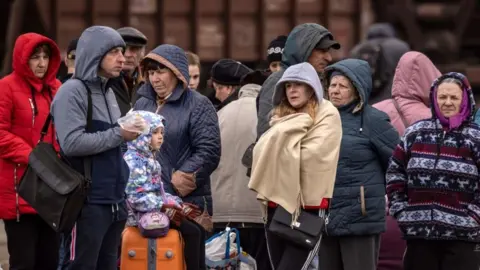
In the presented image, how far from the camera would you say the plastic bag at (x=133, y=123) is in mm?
9422

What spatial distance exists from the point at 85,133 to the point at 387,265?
3215 mm

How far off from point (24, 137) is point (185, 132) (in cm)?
106

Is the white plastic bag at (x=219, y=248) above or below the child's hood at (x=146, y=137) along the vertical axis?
below

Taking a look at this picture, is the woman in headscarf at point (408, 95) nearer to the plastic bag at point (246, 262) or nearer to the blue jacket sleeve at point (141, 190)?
the plastic bag at point (246, 262)

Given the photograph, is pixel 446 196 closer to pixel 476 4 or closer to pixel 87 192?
pixel 87 192

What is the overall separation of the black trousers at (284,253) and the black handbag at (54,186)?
3.99 ft

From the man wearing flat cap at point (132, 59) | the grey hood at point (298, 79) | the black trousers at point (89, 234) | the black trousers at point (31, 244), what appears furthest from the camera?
the man wearing flat cap at point (132, 59)

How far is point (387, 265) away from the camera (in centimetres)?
1179

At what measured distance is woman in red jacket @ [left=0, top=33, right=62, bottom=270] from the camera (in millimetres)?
10562

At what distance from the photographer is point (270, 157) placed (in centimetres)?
969

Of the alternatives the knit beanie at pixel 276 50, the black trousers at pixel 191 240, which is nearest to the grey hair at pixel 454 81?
the black trousers at pixel 191 240

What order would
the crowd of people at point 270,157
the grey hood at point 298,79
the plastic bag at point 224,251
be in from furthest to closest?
the plastic bag at point 224,251 < the grey hood at point 298,79 < the crowd of people at point 270,157

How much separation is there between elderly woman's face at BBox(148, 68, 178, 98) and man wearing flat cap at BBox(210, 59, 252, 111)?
5.75ft

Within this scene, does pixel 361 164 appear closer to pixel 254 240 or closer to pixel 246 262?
pixel 246 262
